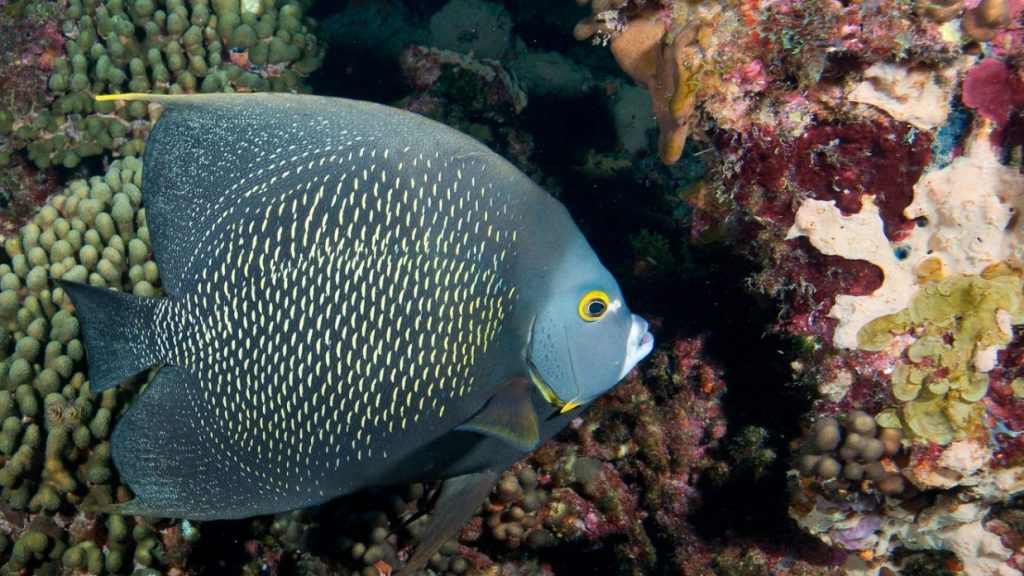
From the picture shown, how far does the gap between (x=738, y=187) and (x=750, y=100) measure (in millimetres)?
371

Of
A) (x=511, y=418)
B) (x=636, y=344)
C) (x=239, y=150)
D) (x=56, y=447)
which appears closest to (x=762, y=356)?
(x=636, y=344)

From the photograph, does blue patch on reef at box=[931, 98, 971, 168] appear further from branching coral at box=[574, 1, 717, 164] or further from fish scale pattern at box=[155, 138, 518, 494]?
fish scale pattern at box=[155, 138, 518, 494]

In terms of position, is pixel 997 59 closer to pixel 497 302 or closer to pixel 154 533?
pixel 497 302

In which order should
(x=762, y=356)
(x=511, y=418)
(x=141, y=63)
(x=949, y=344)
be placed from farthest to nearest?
1. (x=141, y=63)
2. (x=762, y=356)
3. (x=949, y=344)
4. (x=511, y=418)

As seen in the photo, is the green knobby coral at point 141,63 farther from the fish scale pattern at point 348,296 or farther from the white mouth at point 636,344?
the white mouth at point 636,344

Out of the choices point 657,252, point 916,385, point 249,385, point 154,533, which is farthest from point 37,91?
point 916,385

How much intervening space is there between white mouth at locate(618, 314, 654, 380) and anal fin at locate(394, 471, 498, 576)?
565 millimetres

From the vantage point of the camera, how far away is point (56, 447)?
276cm

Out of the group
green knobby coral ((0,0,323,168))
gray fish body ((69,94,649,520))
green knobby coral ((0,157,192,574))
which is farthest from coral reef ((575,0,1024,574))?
green knobby coral ((0,0,323,168))

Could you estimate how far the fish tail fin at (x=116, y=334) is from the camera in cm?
175

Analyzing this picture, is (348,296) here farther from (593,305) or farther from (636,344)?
(636,344)

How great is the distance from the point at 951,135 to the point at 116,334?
316 cm

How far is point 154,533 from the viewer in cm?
281

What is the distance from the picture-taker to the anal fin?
5.79 feet
